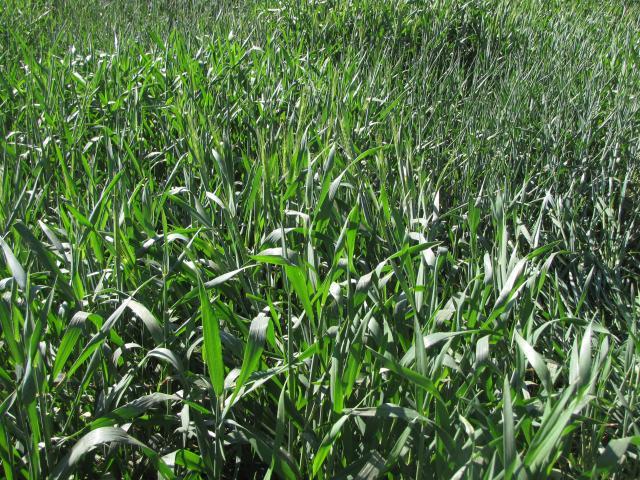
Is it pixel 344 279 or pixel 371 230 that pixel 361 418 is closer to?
pixel 344 279

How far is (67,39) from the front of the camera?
385cm

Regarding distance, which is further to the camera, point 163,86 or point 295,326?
point 163,86

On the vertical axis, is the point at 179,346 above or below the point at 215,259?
below

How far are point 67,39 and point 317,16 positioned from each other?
4.75ft

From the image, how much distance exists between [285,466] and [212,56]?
238 cm

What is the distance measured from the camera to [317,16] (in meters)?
4.08

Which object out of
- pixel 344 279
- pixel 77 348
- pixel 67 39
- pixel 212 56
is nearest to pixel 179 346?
pixel 77 348

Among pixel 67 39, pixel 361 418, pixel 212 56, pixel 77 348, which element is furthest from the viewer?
pixel 67 39

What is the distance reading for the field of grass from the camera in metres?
1.10

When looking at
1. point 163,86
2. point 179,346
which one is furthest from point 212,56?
point 179,346

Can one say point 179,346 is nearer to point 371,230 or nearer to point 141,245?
point 141,245

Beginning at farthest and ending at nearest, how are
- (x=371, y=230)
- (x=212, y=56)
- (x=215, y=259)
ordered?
1. (x=212, y=56)
2. (x=371, y=230)
3. (x=215, y=259)

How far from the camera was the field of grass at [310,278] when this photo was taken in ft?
3.60

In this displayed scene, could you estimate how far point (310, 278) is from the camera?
1.41 metres
